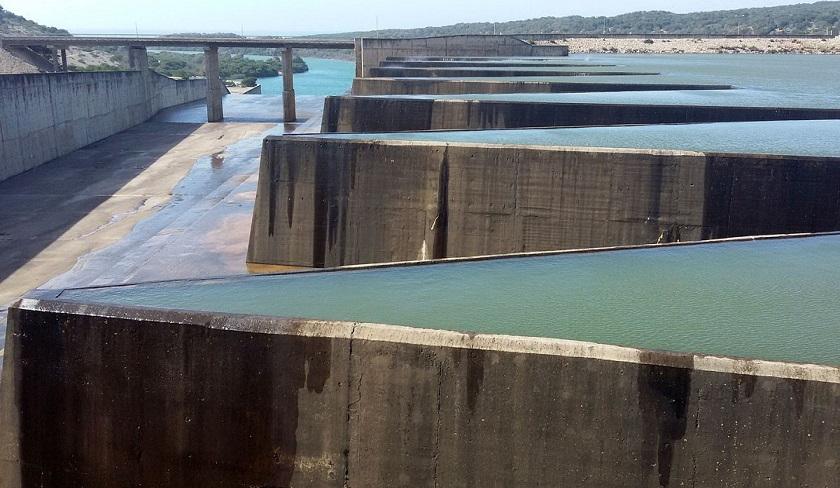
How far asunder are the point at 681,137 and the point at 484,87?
10.7 meters

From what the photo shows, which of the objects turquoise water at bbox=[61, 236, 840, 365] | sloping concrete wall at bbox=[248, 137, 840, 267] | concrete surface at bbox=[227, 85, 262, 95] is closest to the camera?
turquoise water at bbox=[61, 236, 840, 365]

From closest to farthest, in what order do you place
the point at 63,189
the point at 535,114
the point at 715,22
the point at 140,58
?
the point at 535,114 → the point at 63,189 → the point at 140,58 → the point at 715,22

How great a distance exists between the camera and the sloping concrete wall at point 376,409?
5711 mm

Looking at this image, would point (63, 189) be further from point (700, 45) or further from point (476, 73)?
point (700, 45)

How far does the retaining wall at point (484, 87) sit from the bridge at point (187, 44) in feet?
55.2

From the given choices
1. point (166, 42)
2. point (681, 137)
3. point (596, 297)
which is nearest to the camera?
point (596, 297)

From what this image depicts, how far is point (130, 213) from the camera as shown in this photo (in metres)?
21.5

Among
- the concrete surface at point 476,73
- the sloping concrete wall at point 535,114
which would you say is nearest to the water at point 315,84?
the concrete surface at point 476,73

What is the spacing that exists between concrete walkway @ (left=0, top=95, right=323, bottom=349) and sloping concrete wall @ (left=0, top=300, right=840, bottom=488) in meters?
6.42

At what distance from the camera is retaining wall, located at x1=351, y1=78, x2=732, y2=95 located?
980 inches

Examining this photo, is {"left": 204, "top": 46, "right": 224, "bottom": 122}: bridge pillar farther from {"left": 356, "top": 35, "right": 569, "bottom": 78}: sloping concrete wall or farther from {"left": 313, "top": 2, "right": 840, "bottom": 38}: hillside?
{"left": 313, "top": 2, "right": 840, "bottom": 38}: hillside

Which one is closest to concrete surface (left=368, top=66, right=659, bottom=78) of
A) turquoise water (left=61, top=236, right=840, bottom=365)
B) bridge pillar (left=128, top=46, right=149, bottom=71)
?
bridge pillar (left=128, top=46, right=149, bottom=71)

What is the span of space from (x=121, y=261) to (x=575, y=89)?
46.3 feet

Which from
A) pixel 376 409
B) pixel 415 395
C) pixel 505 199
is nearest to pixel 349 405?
A: pixel 376 409
